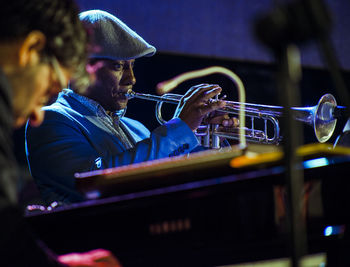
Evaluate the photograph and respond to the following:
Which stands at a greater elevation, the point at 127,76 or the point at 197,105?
the point at 127,76

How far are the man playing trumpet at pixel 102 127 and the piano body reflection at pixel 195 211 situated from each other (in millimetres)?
1185

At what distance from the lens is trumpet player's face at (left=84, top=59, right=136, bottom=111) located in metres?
3.08

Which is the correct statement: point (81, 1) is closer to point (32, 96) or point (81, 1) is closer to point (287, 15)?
point (32, 96)

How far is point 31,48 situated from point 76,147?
4.81 ft

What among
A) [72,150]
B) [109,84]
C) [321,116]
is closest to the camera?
[72,150]

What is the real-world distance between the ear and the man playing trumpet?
1.07 meters

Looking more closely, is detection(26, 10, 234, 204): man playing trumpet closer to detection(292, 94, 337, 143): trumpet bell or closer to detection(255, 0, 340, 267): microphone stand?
detection(292, 94, 337, 143): trumpet bell

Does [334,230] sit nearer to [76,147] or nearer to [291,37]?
[291,37]

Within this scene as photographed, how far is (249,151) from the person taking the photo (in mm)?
1364

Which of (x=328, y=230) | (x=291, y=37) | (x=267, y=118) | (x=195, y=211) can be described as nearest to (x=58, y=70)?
(x=195, y=211)

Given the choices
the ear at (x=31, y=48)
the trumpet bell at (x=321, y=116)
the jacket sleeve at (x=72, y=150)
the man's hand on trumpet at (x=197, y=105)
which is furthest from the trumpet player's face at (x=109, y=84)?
the ear at (x=31, y=48)

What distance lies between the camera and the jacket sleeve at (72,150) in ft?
8.44

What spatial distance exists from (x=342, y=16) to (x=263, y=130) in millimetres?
2113

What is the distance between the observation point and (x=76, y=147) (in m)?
2.70
